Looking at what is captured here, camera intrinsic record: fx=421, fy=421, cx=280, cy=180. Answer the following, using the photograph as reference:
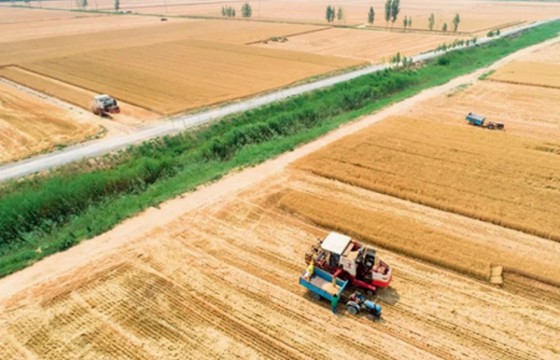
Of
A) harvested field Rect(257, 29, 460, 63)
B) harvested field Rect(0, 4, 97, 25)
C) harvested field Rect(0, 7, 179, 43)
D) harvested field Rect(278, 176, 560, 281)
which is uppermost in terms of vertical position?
harvested field Rect(0, 4, 97, 25)

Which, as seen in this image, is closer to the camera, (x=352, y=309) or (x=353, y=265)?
(x=352, y=309)

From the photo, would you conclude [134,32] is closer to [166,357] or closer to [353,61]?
[353,61]

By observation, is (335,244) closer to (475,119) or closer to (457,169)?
(457,169)

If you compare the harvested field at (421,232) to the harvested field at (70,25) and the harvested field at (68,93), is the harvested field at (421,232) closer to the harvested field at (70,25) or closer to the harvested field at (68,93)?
the harvested field at (68,93)

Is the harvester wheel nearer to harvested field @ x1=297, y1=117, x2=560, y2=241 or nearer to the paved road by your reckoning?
harvested field @ x1=297, y1=117, x2=560, y2=241

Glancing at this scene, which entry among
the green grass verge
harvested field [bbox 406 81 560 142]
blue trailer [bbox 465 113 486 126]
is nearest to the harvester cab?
the green grass verge

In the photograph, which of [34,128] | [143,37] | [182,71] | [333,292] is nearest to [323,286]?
[333,292]
